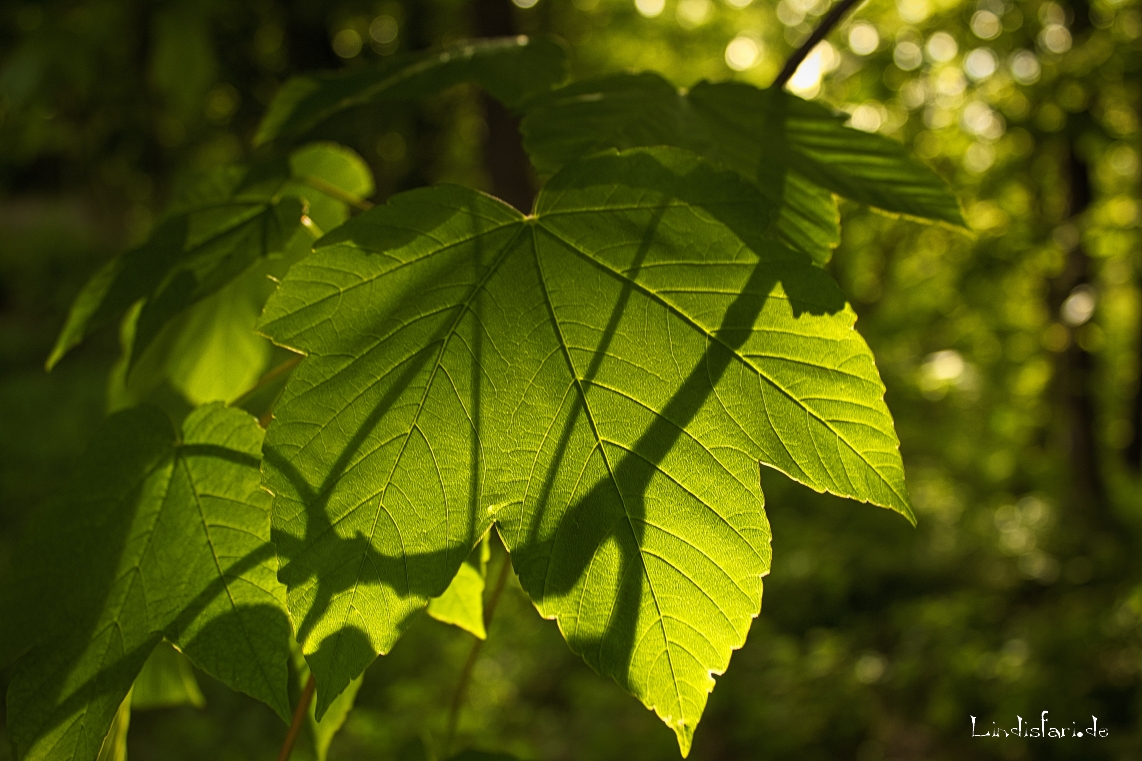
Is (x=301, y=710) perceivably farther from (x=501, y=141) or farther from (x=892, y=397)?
(x=892, y=397)

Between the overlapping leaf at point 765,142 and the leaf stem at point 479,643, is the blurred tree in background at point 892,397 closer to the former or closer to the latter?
the leaf stem at point 479,643

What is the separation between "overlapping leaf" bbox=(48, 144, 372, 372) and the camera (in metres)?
0.64

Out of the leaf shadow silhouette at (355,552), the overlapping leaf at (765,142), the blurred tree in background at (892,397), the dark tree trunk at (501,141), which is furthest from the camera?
the dark tree trunk at (501,141)

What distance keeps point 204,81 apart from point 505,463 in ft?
6.29

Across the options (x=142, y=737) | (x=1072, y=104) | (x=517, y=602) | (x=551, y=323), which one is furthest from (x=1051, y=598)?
(x=142, y=737)

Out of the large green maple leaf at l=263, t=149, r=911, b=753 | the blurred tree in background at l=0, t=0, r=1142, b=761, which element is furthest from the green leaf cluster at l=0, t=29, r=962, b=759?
the blurred tree in background at l=0, t=0, r=1142, b=761

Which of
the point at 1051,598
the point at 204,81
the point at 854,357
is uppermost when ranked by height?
the point at 1051,598

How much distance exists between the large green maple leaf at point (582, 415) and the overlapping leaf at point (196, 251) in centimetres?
17

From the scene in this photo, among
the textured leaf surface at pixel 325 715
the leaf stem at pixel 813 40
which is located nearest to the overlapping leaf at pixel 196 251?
the textured leaf surface at pixel 325 715

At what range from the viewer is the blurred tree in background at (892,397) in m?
2.37

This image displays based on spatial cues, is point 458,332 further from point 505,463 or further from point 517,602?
point 517,602

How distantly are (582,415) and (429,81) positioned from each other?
0.38 m

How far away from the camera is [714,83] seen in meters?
0.71

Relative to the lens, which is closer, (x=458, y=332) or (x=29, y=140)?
(x=458, y=332)
